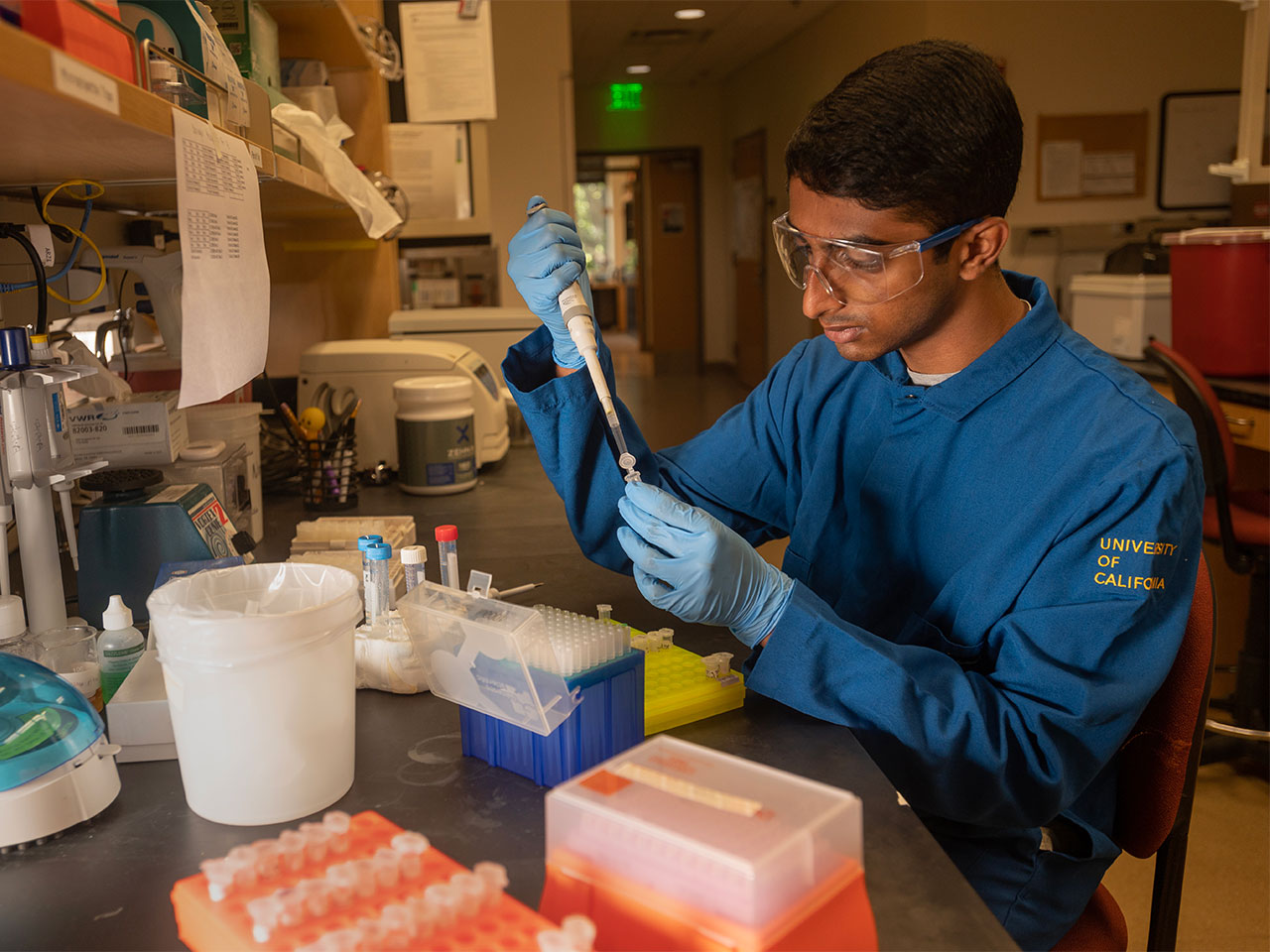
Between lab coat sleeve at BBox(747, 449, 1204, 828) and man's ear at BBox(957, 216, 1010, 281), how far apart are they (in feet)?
1.07

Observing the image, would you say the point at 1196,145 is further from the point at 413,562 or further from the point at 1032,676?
the point at 413,562

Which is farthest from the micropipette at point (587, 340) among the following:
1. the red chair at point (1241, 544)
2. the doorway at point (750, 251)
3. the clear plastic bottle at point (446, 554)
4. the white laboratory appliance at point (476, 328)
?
the doorway at point (750, 251)

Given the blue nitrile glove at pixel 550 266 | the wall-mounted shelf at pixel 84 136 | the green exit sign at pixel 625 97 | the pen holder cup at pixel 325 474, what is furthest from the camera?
the green exit sign at pixel 625 97

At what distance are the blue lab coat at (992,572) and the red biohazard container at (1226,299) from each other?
85.7 inches

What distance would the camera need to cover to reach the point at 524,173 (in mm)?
5926

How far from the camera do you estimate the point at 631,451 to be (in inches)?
57.2

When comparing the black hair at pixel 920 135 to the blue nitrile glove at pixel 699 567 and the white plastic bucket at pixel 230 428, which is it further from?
the white plastic bucket at pixel 230 428

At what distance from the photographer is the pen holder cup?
6.31 feet

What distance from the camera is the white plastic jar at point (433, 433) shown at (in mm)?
2070

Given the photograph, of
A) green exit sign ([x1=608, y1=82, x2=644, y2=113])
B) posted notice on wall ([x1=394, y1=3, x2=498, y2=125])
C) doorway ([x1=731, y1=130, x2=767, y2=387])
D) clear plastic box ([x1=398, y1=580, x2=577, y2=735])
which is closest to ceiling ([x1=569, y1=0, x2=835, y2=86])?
green exit sign ([x1=608, y1=82, x2=644, y2=113])

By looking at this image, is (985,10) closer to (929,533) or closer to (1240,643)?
(1240,643)

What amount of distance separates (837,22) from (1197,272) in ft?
14.5

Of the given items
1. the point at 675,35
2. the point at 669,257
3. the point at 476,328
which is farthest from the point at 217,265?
the point at 669,257

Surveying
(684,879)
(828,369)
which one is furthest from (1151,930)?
(684,879)
